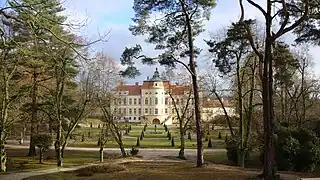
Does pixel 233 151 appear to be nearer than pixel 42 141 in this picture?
Result: No

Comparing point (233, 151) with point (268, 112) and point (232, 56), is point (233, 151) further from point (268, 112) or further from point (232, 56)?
point (268, 112)

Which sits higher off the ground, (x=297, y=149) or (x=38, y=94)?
(x=38, y=94)

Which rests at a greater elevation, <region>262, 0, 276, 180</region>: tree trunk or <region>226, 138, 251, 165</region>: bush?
<region>262, 0, 276, 180</region>: tree trunk

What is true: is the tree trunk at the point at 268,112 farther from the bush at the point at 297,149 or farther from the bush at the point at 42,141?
the bush at the point at 42,141

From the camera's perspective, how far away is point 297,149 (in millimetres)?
20266

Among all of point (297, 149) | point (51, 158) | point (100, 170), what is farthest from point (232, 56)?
point (51, 158)

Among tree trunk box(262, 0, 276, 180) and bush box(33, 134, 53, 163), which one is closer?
tree trunk box(262, 0, 276, 180)

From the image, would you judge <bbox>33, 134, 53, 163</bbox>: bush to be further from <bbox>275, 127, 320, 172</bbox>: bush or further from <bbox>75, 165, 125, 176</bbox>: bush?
<bbox>275, 127, 320, 172</bbox>: bush

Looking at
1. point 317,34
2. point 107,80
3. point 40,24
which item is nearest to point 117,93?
point 107,80

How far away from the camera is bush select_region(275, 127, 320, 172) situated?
20.2 metres

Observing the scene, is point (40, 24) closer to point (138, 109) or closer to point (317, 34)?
point (317, 34)

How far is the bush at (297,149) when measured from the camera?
20188 mm

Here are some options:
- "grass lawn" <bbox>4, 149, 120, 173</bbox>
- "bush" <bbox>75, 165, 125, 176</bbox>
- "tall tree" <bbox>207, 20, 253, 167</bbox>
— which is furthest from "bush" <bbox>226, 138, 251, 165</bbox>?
"bush" <bbox>75, 165, 125, 176</bbox>

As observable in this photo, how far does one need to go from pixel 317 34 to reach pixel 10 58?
1396 cm
